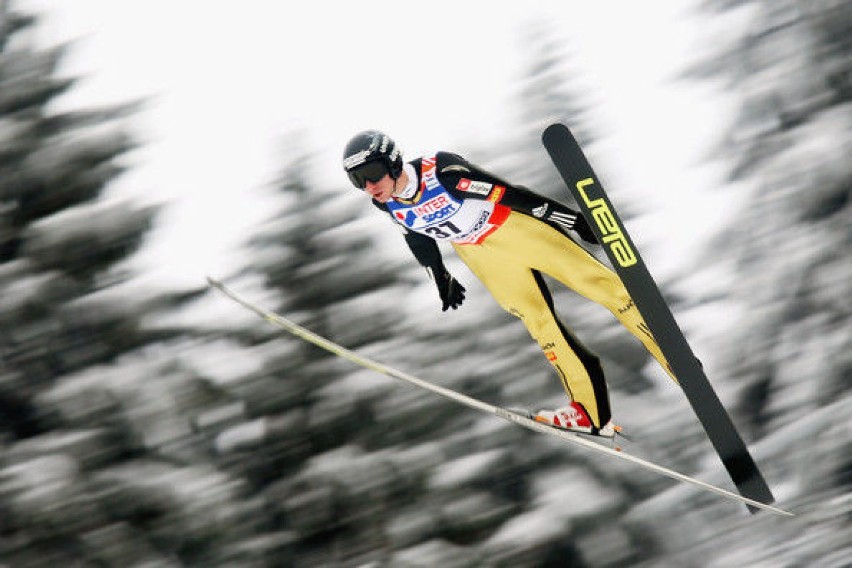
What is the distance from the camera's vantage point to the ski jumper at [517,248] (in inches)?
118

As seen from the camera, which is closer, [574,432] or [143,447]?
[574,432]

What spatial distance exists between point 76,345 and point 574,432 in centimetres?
249

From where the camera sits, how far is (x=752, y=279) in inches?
191

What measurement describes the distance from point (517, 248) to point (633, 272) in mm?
347

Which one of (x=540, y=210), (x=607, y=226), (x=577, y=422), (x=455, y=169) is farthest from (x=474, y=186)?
(x=577, y=422)

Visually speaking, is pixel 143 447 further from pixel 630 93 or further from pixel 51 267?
pixel 630 93

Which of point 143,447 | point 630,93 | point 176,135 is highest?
point 176,135

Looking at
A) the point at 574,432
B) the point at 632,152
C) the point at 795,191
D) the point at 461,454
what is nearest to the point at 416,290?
the point at 461,454

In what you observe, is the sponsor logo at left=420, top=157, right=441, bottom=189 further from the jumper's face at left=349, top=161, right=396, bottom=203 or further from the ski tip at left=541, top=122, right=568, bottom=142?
the ski tip at left=541, top=122, right=568, bottom=142

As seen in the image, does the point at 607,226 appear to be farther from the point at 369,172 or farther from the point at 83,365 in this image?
the point at 83,365

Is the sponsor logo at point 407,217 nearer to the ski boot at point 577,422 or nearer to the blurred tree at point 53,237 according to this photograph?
the ski boot at point 577,422

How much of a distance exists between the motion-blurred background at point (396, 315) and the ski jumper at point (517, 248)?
4.03 feet

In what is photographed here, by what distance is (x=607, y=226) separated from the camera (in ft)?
10.1

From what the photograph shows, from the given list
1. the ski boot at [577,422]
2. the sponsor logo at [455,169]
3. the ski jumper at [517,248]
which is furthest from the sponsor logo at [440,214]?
the ski boot at [577,422]
